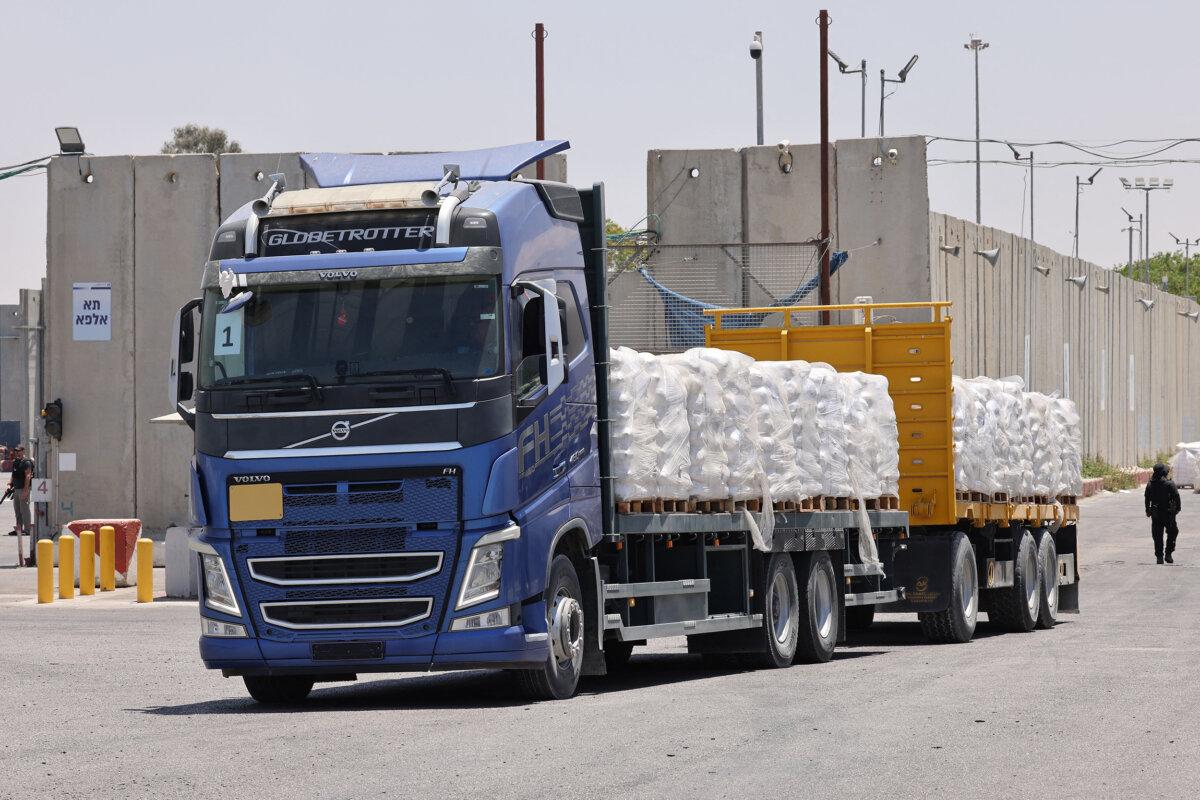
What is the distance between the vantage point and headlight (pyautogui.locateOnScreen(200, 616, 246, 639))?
12.9m

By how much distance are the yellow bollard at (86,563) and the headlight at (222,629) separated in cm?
1421

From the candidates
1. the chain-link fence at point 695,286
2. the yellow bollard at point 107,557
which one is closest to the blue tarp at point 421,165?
the yellow bollard at point 107,557

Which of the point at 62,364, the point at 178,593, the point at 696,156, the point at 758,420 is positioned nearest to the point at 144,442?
the point at 62,364

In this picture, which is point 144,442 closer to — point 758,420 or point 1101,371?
point 758,420

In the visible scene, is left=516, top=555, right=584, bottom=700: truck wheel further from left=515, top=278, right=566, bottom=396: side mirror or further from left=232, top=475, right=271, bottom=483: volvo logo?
left=232, top=475, right=271, bottom=483: volvo logo

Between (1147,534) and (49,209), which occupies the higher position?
(49,209)

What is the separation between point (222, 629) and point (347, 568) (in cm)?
102

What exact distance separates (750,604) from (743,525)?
72 centimetres

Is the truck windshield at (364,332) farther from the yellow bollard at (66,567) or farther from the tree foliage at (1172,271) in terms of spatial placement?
the tree foliage at (1172,271)

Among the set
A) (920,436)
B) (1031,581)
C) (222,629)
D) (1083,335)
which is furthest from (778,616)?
(1083,335)

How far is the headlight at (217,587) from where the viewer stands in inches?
509

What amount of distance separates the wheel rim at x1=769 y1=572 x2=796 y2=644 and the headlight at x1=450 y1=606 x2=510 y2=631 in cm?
444

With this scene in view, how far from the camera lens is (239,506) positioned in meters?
12.8

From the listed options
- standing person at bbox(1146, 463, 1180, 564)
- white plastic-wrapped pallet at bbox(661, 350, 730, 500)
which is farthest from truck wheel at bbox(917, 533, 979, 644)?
standing person at bbox(1146, 463, 1180, 564)
